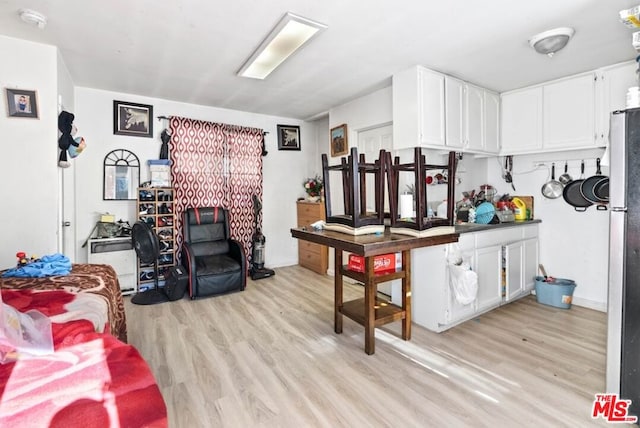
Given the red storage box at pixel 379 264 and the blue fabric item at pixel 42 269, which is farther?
the red storage box at pixel 379 264

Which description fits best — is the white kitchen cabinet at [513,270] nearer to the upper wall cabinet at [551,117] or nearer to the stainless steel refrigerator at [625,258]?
the upper wall cabinet at [551,117]

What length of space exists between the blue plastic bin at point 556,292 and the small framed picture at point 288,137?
380 centimetres

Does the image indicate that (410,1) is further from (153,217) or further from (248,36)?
(153,217)

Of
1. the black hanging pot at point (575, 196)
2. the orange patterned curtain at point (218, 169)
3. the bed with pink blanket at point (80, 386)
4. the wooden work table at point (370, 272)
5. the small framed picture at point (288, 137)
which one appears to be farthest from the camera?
the small framed picture at point (288, 137)

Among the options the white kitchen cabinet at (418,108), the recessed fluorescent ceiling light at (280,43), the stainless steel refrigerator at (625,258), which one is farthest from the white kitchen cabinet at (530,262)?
the recessed fluorescent ceiling light at (280,43)

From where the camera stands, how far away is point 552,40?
7.69 ft

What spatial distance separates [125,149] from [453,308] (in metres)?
4.10

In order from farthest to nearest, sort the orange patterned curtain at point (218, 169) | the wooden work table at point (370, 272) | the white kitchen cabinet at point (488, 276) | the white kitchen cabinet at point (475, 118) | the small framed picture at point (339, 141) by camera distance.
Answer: the small framed picture at point (339, 141) → the orange patterned curtain at point (218, 169) → the white kitchen cabinet at point (475, 118) → the white kitchen cabinet at point (488, 276) → the wooden work table at point (370, 272)

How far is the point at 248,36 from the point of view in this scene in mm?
2424

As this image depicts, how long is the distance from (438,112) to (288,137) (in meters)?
2.62

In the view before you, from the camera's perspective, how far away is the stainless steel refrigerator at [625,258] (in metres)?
1.63

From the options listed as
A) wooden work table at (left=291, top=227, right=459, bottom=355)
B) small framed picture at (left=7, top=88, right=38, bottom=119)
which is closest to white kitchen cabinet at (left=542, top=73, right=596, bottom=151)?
wooden work table at (left=291, top=227, right=459, bottom=355)

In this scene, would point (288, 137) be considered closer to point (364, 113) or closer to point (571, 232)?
point (364, 113)

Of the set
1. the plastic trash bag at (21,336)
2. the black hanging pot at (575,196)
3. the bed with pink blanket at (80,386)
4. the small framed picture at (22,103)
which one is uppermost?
the small framed picture at (22,103)
